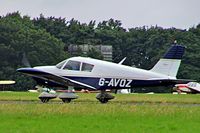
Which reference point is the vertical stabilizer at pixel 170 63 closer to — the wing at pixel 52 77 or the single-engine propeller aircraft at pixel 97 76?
→ the single-engine propeller aircraft at pixel 97 76

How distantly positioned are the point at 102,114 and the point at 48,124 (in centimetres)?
390

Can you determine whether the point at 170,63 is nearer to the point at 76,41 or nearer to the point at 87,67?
the point at 87,67

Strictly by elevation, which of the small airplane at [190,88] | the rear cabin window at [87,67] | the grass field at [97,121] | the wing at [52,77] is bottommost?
the small airplane at [190,88]

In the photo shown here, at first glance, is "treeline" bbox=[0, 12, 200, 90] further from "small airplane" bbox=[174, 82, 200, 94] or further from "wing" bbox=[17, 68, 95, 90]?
"wing" bbox=[17, 68, 95, 90]

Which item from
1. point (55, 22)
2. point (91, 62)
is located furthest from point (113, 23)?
point (91, 62)

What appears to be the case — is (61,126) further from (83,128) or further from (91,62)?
(91,62)

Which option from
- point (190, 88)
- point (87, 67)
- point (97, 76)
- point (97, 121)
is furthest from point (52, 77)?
point (190, 88)

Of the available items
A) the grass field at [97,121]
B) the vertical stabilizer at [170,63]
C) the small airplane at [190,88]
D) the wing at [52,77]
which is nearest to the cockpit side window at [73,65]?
the wing at [52,77]

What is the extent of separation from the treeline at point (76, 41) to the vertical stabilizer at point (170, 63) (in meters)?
52.6

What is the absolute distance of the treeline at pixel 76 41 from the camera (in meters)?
93.4

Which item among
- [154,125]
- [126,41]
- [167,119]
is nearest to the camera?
[154,125]

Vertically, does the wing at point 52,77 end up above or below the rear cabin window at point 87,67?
below

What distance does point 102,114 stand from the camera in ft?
65.5

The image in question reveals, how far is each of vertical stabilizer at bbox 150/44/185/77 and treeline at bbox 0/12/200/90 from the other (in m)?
52.6
